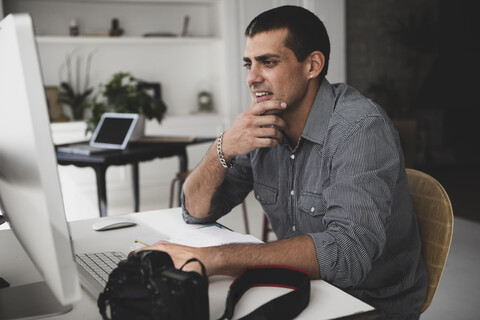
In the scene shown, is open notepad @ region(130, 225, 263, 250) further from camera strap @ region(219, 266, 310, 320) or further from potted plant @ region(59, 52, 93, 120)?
potted plant @ region(59, 52, 93, 120)

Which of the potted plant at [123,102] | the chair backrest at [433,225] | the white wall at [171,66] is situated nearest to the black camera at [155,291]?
the chair backrest at [433,225]

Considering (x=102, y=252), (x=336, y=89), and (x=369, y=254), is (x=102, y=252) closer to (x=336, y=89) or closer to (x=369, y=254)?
(x=369, y=254)

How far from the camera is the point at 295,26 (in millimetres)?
1334

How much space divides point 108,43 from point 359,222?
464cm

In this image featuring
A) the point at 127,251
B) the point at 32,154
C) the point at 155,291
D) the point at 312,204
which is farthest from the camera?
the point at 312,204

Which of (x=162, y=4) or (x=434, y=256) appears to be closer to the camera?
→ (x=434, y=256)

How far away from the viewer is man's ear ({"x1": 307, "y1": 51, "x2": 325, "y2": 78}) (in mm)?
1380

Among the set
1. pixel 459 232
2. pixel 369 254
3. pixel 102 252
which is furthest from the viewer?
pixel 459 232

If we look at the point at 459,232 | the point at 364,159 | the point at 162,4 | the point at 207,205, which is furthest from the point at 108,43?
the point at 364,159

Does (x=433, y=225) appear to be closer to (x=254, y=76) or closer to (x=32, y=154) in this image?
(x=254, y=76)

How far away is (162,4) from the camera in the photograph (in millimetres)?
5281

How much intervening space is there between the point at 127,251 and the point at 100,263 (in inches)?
4.0

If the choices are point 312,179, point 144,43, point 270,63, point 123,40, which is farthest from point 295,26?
point 144,43

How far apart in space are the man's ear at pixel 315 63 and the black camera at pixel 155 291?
32.8 inches
